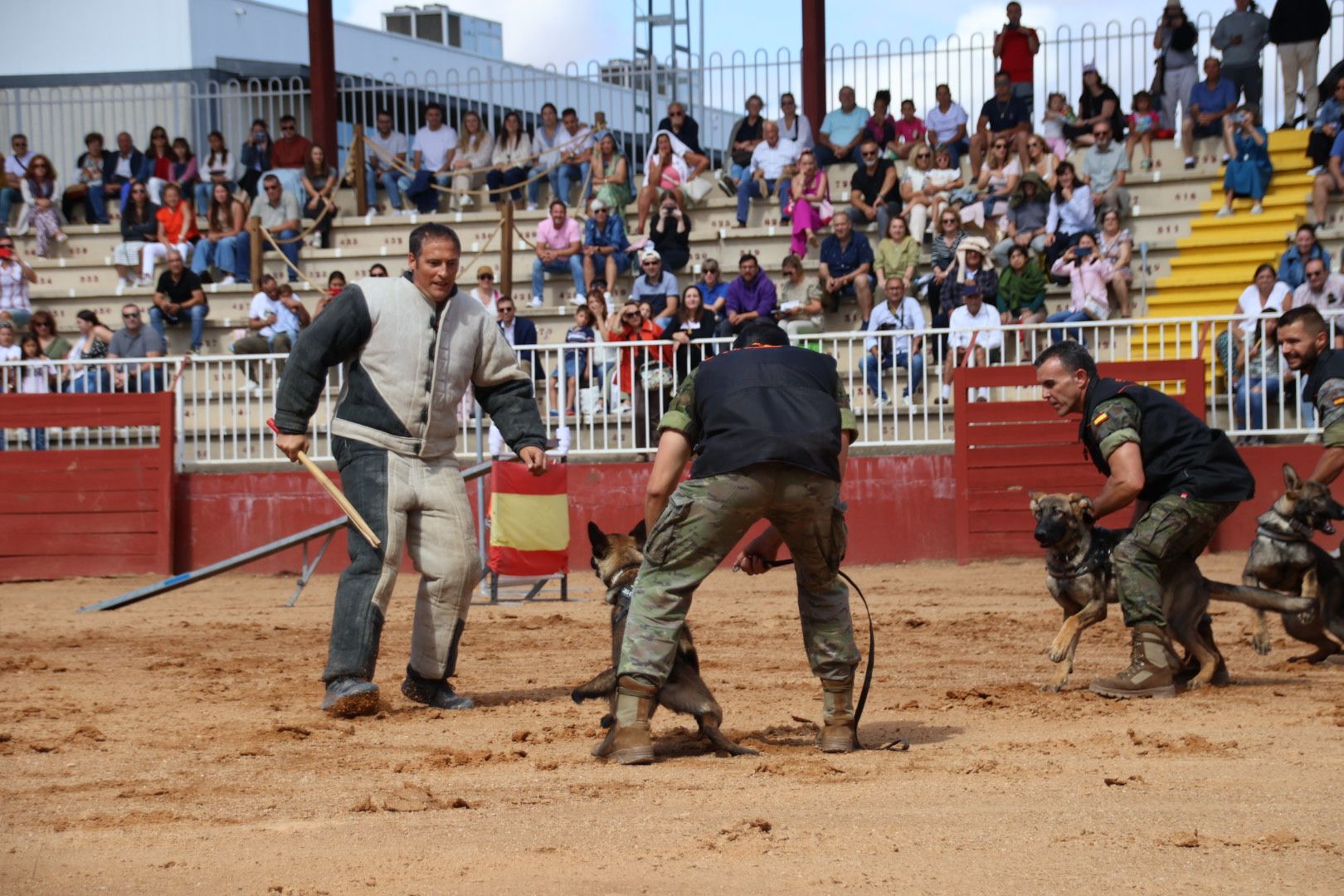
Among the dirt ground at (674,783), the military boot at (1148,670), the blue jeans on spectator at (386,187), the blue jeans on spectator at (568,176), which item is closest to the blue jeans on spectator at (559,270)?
the blue jeans on spectator at (568,176)

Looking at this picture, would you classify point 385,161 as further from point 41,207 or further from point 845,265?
point 845,265

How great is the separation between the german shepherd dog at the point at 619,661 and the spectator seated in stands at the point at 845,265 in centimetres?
953

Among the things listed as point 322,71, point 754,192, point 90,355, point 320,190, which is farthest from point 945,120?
point 90,355

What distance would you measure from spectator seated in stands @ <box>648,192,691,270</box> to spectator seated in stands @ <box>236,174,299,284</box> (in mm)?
4947

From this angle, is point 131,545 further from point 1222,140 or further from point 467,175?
point 1222,140

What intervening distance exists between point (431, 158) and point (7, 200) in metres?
5.72

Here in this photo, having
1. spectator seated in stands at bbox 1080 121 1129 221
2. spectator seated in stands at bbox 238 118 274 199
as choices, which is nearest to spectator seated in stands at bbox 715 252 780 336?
spectator seated in stands at bbox 1080 121 1129 221

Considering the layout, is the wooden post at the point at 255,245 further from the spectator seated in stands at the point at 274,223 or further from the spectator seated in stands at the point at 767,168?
the spectator seated in stands at the point at 767,168

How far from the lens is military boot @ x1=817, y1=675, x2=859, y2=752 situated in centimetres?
586

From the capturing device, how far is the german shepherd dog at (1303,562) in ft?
25.3

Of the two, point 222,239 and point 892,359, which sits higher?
point 222,239

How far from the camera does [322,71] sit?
20.4 meters

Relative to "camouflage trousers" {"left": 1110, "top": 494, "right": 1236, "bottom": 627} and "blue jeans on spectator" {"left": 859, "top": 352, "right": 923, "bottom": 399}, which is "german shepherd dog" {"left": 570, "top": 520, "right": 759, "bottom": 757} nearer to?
"camouflage trousers" {"left": 1110, "top": 494, "right": 1236, "bottom": 627}

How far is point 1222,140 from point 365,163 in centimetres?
1057
